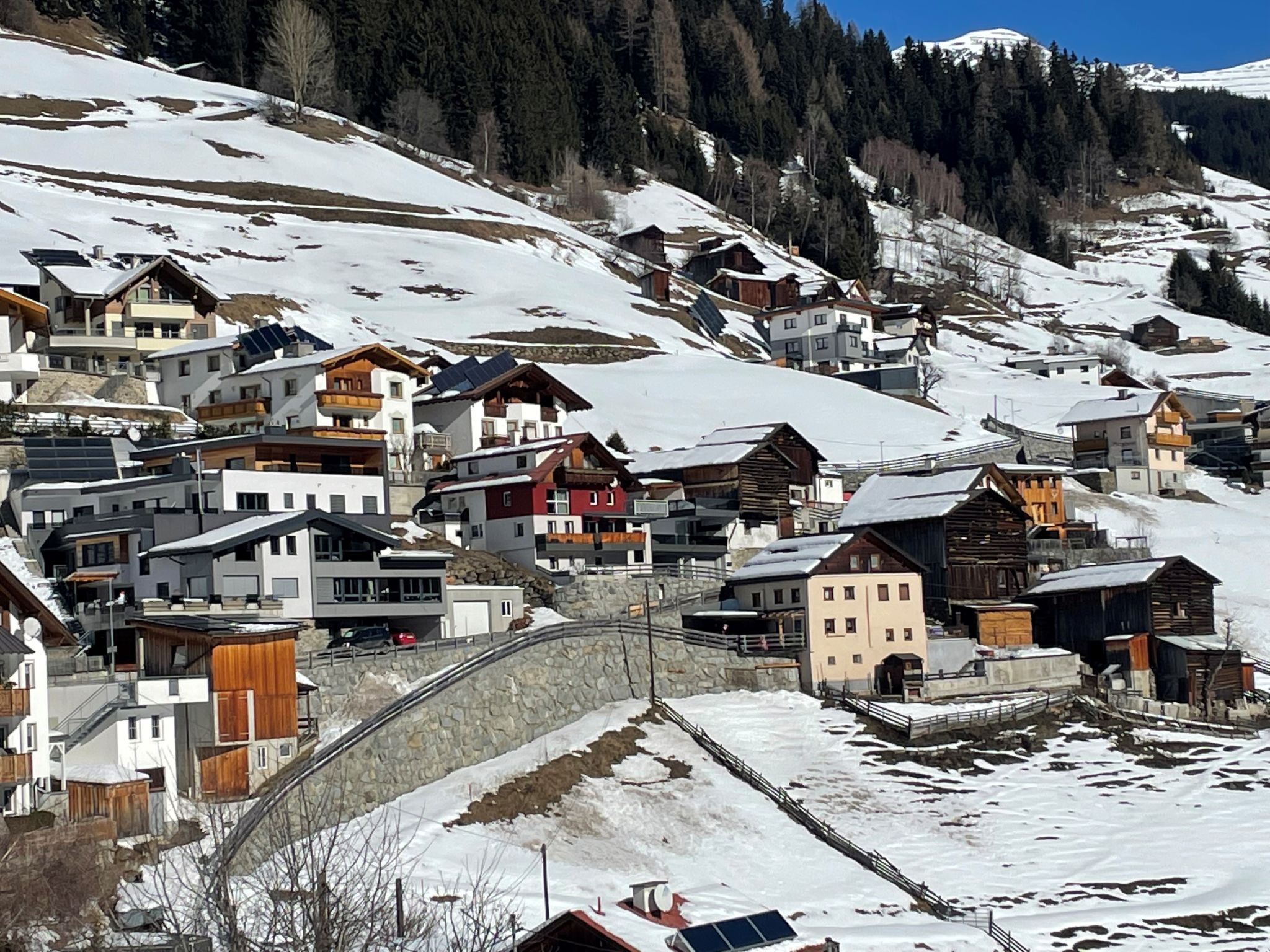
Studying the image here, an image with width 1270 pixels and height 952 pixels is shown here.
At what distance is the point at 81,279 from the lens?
84.0 meters

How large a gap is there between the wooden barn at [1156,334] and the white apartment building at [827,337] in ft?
107

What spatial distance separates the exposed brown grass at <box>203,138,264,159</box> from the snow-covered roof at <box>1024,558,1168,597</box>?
88608mm

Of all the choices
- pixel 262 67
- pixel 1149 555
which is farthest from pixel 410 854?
pixel 262 67

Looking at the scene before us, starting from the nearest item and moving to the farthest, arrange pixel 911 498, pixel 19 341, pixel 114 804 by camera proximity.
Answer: pixel 114 804, pixel 911 498, pixel 19 341

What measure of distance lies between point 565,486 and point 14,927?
40.6m

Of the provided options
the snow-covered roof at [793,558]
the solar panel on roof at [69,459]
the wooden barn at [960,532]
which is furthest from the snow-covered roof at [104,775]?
the wooden barn at [960,532]

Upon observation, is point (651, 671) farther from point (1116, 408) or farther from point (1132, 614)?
point (1116, 408)

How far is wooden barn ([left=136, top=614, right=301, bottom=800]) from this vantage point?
40.3 m

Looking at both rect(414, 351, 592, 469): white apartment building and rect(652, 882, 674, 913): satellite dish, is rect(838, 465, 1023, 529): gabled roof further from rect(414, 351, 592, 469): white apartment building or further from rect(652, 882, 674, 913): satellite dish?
rect(652, 882, 674, 913): satellite dish

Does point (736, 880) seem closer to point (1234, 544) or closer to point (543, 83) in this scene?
point (1234, 544)

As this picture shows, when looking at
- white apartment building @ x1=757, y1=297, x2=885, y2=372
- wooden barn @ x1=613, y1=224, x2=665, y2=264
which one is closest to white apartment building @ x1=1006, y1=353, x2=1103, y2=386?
white apartment building @ x1=757, y1=297, x2=885, y2=372

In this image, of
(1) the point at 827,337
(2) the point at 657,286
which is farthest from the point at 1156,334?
(2) the point at 657,286

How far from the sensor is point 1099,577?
66562mm

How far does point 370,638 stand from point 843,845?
16.0 m
